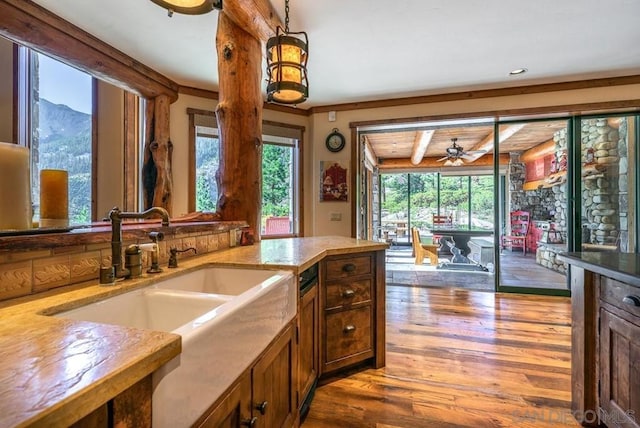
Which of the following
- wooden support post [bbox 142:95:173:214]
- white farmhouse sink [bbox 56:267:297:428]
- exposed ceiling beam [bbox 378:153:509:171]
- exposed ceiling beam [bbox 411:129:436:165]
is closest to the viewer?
white farmhouse sink [bbox 56:267:297:428]

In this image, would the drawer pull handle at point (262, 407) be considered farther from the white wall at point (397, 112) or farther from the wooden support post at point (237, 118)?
the white wall at point (397, 112)

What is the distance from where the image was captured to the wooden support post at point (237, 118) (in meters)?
2.24

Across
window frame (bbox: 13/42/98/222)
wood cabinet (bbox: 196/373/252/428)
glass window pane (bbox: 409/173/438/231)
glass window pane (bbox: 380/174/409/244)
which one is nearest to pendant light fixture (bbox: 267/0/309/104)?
wood cabinet (bbox: 196/373/252/428)

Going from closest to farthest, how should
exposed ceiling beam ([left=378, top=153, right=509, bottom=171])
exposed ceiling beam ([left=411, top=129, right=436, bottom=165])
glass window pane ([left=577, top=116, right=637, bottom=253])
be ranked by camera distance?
glass window pane ([left=577, top=116, right=637, bottom=253]) < exposed ceiling beam ([left=411, top=129, right=436, bottom=165]) < exposed ceiling beam ([left=378, top=153, right=509, bottom=171])

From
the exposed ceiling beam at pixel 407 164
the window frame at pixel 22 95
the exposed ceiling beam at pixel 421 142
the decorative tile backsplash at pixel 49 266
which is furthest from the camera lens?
the exposed ceiling beam at pixel 407 164

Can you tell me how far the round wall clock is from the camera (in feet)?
13.8

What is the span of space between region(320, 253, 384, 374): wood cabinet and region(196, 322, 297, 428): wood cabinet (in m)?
0.54

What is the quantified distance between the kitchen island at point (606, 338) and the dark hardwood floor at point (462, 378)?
0.24 meters

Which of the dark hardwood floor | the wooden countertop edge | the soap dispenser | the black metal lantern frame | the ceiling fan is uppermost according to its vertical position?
the ceiling fan

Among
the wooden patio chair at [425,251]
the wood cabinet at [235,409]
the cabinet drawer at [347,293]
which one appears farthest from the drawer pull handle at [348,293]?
the wooden patio chair at [425,251]

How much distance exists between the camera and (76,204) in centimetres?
314

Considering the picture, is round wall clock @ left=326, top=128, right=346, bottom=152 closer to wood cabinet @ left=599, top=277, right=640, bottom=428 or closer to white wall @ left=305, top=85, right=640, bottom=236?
white wall @ left=305, top=85, right=640, bottom=236

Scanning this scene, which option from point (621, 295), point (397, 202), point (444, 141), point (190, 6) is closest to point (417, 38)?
point (190, 6)

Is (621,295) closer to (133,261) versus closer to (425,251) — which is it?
(133,261)
